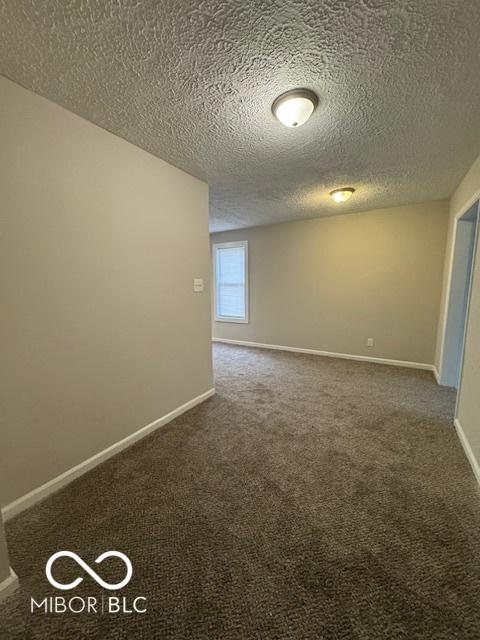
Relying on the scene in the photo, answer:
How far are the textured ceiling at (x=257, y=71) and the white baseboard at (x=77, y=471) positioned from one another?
229cm

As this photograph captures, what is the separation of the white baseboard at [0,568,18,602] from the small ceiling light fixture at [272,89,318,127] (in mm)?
2658

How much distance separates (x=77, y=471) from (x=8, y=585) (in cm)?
70

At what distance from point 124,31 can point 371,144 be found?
1807 mm

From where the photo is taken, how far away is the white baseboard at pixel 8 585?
1029mm

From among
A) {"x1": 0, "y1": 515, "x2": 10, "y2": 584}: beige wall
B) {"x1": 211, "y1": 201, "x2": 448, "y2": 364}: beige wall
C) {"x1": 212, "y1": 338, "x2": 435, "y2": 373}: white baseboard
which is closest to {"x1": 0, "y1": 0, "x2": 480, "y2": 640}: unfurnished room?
{"x1": 0, "y1": 515, "x2": 10, "y2": 584}: beige wall

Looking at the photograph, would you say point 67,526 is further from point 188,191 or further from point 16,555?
point 188,191

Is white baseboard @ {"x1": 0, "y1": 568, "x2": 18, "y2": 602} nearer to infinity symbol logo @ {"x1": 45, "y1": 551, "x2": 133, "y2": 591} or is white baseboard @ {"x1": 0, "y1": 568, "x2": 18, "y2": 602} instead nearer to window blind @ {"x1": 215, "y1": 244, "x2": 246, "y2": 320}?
infinity symbol logo @ {"x1": 45, "y1": 551, "x2": 133, "y2": 591}

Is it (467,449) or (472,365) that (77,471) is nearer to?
(467,449)

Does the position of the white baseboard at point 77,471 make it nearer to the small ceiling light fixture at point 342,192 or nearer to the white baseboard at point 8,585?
the white baseboard at point 8,585

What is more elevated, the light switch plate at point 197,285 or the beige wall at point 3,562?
the light switch plate at point 197,285

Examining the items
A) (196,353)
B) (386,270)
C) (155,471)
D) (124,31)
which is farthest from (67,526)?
(386,270)

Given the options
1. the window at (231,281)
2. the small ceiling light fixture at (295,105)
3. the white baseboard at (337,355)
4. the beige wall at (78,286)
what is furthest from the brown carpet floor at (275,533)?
the window at (231,281)

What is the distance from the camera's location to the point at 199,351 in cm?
277

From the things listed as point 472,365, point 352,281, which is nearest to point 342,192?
point 352,281
